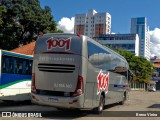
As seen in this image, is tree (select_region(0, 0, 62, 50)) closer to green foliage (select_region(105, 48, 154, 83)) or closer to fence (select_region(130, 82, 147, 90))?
fence (select_region(130, 82, 147, 90))

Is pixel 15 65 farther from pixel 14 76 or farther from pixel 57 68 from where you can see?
pixel 57 68

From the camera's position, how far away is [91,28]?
188000 millimetres

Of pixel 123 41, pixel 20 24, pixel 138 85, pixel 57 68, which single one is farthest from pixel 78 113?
pixel 123 41

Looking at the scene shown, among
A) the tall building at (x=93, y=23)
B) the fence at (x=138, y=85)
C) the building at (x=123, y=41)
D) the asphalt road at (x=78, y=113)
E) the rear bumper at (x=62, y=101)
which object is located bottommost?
the fence at (x=138, y=85)

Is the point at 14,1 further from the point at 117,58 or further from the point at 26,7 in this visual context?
the point at 117,58

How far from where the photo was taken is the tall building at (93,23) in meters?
179

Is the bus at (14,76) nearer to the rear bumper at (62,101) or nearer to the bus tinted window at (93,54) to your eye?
the rear bumper at (62,101)

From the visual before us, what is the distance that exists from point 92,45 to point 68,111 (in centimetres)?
358

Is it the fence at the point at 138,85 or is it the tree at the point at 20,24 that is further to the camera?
the fence at the point at 138,85

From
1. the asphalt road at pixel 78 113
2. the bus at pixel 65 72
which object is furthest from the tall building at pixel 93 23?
the bus at pixel 65 72

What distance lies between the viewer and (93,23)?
183625 millimetres

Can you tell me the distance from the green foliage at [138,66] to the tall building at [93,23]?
3353 inches

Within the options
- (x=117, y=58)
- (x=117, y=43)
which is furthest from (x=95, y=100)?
(x=117, y=43)

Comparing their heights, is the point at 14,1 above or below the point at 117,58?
above
